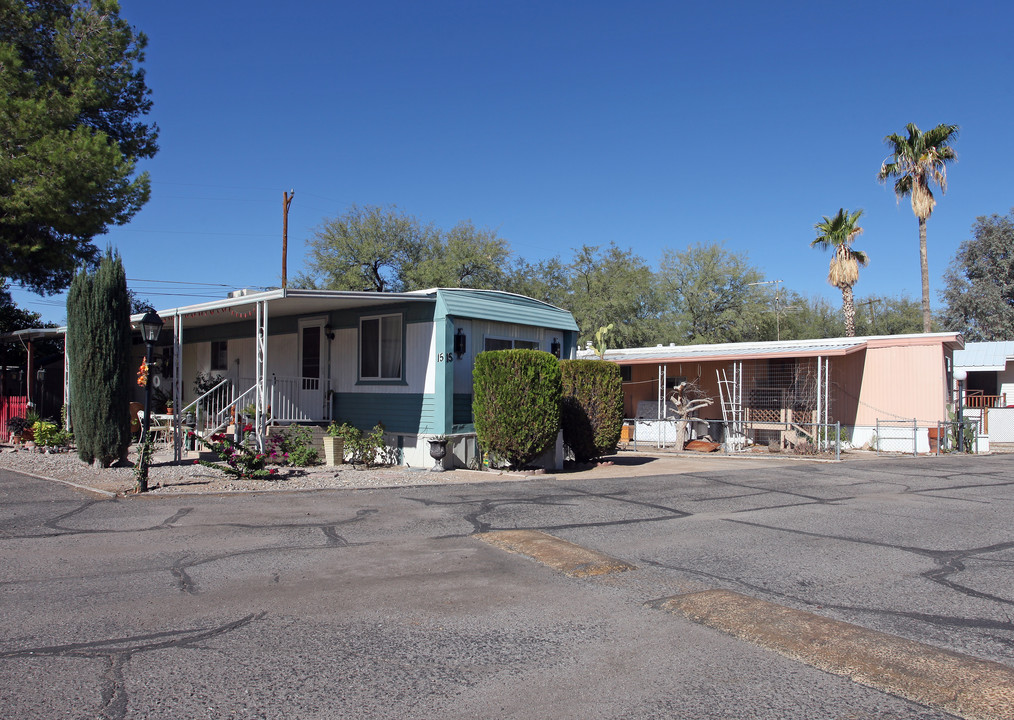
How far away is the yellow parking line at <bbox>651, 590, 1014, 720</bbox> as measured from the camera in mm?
3764

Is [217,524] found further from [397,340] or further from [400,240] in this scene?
[400,240]

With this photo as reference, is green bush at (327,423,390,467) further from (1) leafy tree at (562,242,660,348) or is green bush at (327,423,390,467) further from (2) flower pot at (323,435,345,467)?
(1) leafy tree at (562,242,660,348)

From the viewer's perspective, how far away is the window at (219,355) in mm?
18625

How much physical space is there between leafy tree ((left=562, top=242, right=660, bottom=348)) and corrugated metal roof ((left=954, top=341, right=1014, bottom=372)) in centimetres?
1258

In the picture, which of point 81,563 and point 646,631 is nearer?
point 646,631

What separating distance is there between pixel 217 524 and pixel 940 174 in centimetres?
3037

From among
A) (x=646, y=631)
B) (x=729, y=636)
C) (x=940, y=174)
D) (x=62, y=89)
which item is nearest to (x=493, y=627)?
(x=646, y=631)

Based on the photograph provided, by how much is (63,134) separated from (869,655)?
723 inches

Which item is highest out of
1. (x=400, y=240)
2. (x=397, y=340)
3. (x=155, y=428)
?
(x=400, y=240)

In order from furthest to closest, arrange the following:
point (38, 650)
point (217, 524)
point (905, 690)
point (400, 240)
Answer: point (400, 240) → point (217, 524) → point (38, 650) → point (905, 690)

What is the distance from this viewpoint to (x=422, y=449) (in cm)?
1377

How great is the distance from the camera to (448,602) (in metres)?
5.37

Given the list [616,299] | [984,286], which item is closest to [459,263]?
[616,299]

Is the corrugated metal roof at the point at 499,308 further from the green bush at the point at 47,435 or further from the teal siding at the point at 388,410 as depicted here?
the green bush at the point at 47,435
